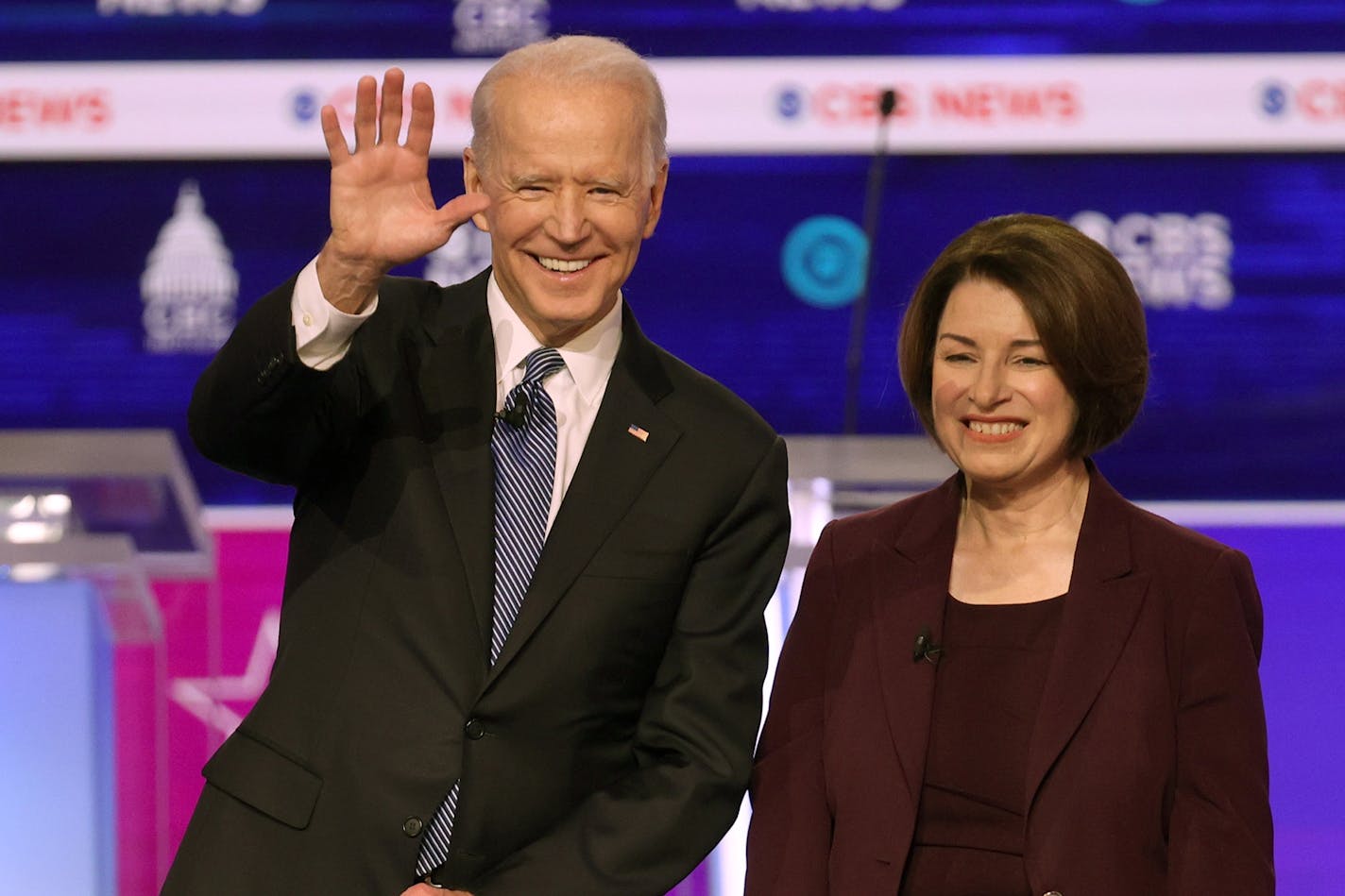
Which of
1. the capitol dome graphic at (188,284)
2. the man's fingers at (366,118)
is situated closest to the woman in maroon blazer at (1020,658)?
the man's fingers at (366,118)

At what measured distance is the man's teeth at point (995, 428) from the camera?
7.02 ft

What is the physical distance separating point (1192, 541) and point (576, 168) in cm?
84

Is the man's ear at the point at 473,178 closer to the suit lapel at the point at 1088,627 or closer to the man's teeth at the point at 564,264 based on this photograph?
the man's teeth at the point at 564,264

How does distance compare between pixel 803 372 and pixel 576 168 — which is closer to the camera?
pixel 576 168

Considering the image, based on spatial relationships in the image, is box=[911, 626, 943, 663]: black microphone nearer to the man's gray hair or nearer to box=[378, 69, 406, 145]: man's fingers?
the man's gray hair

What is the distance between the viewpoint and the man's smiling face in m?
1.95

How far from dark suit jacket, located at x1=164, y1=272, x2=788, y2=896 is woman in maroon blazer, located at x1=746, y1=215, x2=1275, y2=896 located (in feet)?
0.47

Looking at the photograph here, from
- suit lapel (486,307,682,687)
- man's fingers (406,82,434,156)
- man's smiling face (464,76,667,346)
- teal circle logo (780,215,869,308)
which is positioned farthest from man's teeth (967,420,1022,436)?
teal circle logo (780,215,869,308)

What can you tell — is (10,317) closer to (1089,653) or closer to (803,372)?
(803,372)

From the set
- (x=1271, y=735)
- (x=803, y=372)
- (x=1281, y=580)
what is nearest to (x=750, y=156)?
(x=803, y=372)

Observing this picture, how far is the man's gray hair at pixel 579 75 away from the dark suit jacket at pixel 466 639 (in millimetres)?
217

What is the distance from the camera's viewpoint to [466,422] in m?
2.00

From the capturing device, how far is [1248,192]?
564cm

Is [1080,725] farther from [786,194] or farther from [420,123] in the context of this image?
[786,194]
